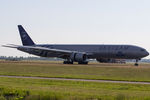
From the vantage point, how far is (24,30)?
8931 cm

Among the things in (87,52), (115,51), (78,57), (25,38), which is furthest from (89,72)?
(25,38)

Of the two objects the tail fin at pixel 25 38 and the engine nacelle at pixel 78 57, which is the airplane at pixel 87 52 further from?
the tail fin at pixel 25 38

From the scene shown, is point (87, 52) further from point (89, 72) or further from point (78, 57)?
point (89, 72)

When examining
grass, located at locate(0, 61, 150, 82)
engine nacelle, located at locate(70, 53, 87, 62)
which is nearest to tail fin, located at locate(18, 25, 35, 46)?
engine nacelle, located at locate(70, 53, 87, 62)

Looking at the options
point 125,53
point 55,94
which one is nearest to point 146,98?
point 55,94

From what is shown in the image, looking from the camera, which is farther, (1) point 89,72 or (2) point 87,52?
(2) point 87,52

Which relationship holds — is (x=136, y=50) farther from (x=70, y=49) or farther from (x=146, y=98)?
(x=146, y=98)

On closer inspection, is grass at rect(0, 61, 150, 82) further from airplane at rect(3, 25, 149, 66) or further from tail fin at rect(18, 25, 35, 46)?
tail fin at rect(18, 25, 35, 46)

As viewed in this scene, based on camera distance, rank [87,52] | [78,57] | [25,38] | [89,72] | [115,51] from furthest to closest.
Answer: [25,38], [87,52], [78,57], [115,51], [89,72]

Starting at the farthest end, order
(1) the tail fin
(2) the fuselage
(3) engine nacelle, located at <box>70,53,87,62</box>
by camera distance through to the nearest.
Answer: (1) the tail fin < (3) engine nacelle, located at <box>70,53,87,62</box> < (2) the fuselage

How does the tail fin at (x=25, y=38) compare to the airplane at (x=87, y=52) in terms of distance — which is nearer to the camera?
the airplane at (x=87, y=52)

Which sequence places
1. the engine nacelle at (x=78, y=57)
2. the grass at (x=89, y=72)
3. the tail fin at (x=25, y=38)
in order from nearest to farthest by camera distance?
1. the grass at (x=89, y=72)
2. the engine nacelle at (x=78, y=57)
3. the tail fin at (x=25, y=38)

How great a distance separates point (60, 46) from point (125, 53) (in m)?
18.9

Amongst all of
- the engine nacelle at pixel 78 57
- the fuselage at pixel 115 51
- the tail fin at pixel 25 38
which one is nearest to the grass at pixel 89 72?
the fuselage at pixel 115 51
